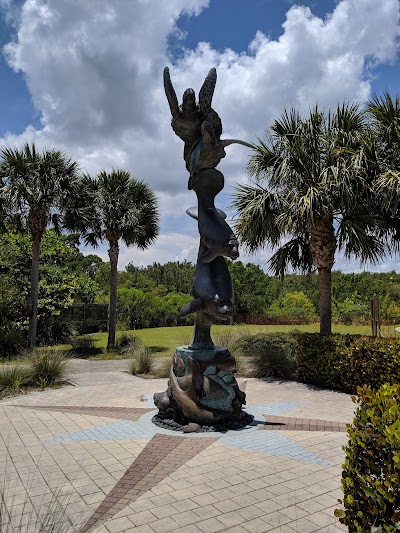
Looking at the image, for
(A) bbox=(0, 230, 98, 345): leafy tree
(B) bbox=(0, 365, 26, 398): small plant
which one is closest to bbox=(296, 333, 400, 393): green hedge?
(B) bbox=(0, 365, 26, 398): small plant

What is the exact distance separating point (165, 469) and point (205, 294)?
257cm

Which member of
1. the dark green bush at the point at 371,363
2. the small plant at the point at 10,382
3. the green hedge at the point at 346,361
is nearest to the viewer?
the dark green bush at the point at 371,363

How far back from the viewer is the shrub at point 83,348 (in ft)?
55.1

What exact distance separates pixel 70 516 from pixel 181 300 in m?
29.8

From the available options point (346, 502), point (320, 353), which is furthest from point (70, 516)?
point (320, 353)

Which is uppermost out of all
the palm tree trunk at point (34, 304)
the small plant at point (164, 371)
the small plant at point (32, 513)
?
the palm tree trunk at point (34, 304)

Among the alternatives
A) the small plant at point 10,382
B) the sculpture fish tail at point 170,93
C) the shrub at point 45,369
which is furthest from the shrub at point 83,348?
the sculpture fish tail at point 170,93

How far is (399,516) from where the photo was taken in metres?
2.11

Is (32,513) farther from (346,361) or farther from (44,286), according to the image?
(44,286)

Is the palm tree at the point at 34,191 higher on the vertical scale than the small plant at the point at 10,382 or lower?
higher

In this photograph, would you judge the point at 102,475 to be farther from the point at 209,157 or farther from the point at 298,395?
the point at 298,395

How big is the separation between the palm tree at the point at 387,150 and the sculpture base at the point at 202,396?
5482mm

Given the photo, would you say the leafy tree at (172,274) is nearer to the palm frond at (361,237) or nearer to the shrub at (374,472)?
the palm frond at (361,237)

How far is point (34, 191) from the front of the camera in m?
14.9
